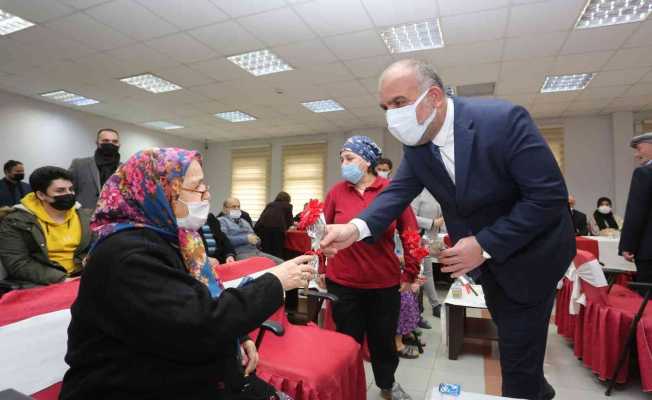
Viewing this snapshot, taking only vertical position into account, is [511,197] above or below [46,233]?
above

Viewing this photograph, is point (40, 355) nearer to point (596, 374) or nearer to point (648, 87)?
point (596, 374)

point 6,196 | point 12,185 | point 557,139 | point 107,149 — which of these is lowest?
point 6,196

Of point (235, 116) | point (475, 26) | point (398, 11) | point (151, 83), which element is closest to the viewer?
point (398, 11)

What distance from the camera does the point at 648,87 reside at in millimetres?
5926

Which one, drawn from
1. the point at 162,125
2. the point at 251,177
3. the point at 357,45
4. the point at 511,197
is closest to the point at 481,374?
the point at 511,197

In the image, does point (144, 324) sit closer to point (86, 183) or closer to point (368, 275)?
point (368, 275)

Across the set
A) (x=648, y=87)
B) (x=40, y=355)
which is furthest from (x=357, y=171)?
(x=648, y=87)

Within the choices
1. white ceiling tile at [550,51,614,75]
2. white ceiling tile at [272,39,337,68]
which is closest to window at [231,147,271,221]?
white ceiling tile at [272,39,337,68]

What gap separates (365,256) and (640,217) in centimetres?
→ 210

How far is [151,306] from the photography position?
33.4 inches

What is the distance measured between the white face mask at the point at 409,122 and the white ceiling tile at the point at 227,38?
350cm

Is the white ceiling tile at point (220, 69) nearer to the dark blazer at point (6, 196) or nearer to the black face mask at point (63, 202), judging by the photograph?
the dark blazer at point (6, 196)

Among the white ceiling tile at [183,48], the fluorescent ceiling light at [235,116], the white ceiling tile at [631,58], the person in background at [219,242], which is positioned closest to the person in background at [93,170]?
the person in background at [219,242]

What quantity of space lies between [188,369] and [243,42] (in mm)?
4286
